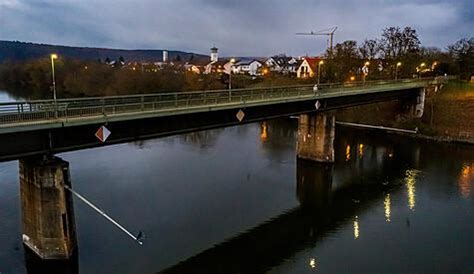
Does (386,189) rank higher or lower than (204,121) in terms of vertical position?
lower

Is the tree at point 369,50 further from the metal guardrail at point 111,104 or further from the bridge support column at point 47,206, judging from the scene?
the bridge support column at point 47,206

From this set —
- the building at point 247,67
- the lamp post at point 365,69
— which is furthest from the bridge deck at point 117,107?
the building at point 247,67

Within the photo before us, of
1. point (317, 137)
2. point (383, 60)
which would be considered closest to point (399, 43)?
point (383, 60)

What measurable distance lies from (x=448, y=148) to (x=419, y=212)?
27.2 m

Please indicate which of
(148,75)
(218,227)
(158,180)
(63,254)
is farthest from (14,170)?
(148,75)

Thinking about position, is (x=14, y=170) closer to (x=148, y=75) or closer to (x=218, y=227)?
(x=218, y=227)

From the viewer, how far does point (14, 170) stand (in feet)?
122

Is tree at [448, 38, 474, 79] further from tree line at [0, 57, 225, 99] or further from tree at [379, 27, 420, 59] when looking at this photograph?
tree line at [0, 57, 225, 99]

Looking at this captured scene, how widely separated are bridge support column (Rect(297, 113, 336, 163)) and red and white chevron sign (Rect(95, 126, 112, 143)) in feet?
84.7

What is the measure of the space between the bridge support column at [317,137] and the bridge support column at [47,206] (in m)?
28.7

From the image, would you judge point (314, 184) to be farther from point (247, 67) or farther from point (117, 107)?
point (247, 67)

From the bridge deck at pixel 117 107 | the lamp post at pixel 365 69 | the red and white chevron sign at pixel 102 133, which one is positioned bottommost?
the red and white chevron sign at pixel 102 133

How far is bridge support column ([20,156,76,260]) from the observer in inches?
811

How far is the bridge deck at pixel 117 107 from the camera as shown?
770 inches
